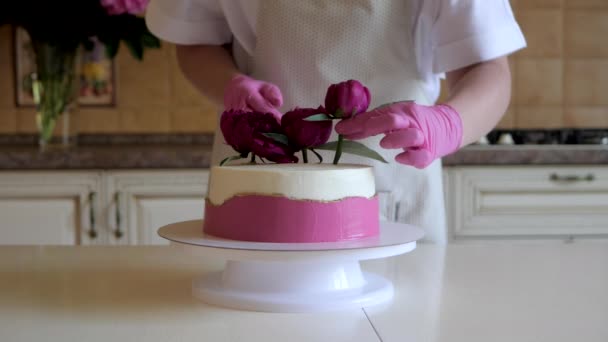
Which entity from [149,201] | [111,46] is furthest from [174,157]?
[111,46]

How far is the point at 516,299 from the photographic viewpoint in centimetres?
73

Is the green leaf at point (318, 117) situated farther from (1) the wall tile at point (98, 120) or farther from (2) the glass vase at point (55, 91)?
(1) the wall tile at point (98, 120)

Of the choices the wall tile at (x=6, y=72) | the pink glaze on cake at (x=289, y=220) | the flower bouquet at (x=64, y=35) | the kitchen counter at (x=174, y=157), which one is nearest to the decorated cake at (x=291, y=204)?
the pink glaze on cake at (x=289, y=220)

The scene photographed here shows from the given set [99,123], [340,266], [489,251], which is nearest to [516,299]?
[340,266]

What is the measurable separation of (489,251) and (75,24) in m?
1.43

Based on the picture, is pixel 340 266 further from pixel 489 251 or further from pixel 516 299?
pixel 489 251

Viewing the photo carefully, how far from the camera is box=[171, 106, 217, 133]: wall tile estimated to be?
7.92 ft

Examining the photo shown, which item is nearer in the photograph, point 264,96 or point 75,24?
point 264,96

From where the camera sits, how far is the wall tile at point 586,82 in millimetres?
2475

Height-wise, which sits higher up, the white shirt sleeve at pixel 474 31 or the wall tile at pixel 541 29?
the wall tile at pixel 541 29

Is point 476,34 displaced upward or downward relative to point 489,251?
upward

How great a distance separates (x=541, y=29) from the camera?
2.46 meters

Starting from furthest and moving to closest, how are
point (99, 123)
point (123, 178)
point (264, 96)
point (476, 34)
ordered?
1. point (99, 123)
2. point (123, 178)
3. point (476, 34)
4. point (264, 96)

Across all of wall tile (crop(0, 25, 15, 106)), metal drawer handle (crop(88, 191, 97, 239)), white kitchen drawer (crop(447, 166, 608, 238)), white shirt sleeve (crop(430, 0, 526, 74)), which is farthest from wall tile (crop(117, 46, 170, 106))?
white shirt sleeve (crop(430, 0, 526, 74))
